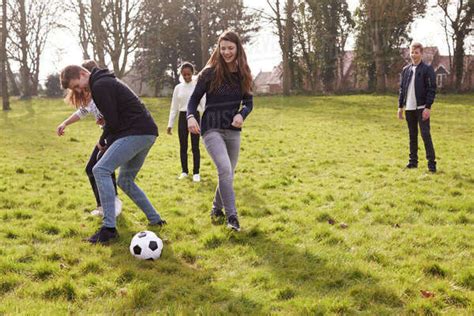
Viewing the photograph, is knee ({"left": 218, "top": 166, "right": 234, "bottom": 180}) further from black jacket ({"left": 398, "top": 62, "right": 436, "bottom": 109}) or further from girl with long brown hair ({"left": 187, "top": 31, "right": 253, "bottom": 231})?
black jacket ({"left": 398, "top": 62, "right": 436, "bottom": 109})

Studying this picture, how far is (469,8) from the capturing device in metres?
33.2

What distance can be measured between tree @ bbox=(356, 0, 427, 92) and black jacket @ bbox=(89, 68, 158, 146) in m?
31.7

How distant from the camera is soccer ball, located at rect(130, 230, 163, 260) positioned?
4.40 metres

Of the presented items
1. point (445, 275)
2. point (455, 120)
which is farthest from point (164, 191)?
point (455, 120)

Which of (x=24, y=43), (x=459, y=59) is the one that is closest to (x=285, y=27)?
(x=459, y=59)

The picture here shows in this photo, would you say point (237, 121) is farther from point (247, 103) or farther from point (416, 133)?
point (416, 133)

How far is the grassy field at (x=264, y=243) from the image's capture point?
3580 millimetres

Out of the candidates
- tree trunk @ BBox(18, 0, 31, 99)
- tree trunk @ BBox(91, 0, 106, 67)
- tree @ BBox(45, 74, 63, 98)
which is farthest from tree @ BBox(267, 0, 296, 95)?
tree @ BBox(45, 74, 63, 98)

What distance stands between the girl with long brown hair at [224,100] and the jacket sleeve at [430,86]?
15.8ft

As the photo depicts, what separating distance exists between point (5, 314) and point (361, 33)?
38605 millimetres

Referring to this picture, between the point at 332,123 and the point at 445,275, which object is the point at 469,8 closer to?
the point at 332,123

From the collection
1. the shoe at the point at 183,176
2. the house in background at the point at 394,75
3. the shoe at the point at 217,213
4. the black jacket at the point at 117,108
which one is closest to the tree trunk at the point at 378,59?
the house in background at the point at 394,75

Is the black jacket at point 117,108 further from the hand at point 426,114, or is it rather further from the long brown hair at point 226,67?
the hand at point 426,114

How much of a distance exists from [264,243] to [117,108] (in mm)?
2264
